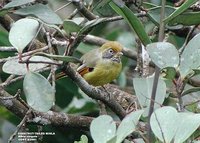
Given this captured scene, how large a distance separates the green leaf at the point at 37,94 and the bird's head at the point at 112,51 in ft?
5.67

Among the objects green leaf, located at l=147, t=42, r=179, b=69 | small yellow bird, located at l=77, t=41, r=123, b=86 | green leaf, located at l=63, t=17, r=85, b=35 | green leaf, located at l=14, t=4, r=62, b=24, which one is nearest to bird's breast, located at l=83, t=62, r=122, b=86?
small yellow bird, located at l=77, t=41, r=123, b=86

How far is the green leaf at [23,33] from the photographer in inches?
57.2

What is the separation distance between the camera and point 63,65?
1.56 m

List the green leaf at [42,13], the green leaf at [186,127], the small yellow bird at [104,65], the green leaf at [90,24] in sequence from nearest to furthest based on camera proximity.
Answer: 1. the green leaf at [186,127]
2. the green leaf at [90,24]
3. the green leaf at [42,13]
4. the small yellow bird at [104,65]

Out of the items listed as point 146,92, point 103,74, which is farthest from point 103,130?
point 103,74

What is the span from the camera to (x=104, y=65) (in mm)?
3484

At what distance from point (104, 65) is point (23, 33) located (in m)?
2.02

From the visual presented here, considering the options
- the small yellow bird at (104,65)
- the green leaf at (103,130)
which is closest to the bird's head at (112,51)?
the small yellow bird at (104,65)

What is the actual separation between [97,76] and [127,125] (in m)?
2.06

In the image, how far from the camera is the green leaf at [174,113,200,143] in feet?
3.97

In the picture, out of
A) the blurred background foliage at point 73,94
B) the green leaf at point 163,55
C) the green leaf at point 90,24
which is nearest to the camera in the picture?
the green leaf at point 163,55

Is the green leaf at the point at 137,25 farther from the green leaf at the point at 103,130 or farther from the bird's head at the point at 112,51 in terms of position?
the bird's head at the point at 112,51

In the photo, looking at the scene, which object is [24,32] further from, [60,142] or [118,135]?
[60,142]

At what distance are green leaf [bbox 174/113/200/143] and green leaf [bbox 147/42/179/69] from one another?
0.59 ft
